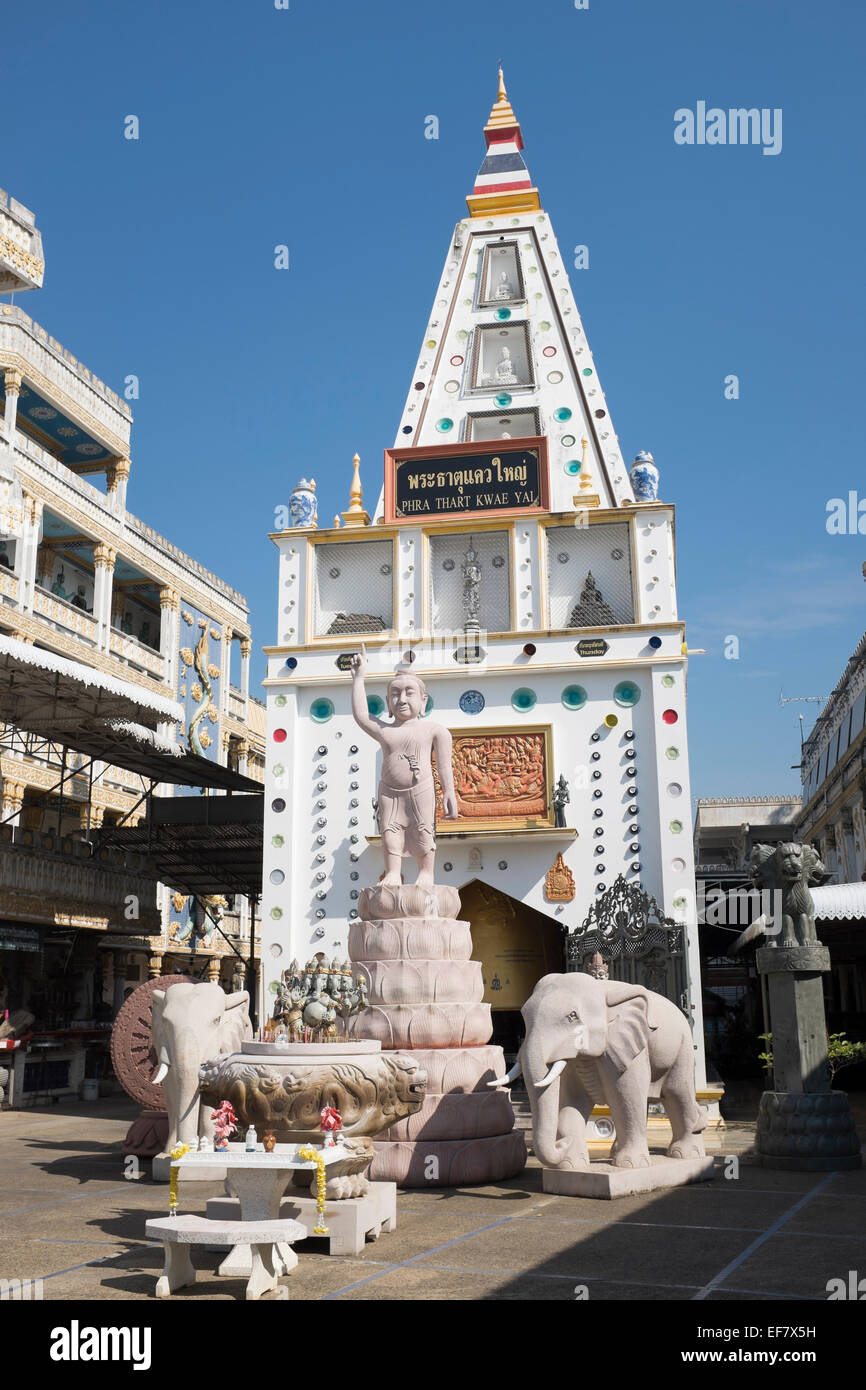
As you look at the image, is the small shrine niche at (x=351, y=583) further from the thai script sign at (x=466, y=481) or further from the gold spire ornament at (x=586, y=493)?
the gold spire ornament at (x=586, y=493)

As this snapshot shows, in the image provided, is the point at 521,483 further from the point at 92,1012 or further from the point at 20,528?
the point at 92,1012

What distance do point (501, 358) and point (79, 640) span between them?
1322 centimetres

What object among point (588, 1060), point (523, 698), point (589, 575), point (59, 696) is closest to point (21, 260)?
point (59, 696)

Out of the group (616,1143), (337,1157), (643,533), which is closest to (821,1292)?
(337,1157)

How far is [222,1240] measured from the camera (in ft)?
20.6

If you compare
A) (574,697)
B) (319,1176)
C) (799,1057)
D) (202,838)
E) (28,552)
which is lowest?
(319,1176)

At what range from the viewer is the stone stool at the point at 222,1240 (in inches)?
248

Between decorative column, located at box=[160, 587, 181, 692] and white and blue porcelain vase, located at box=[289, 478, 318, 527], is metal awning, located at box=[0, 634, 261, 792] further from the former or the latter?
decorative column, located at box=[160, 587, 181, 692]

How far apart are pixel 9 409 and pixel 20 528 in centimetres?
277

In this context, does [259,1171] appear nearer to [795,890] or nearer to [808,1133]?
[808,1133]

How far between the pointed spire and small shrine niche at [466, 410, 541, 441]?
5.34 m

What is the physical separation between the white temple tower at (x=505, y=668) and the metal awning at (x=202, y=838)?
3.83 meters

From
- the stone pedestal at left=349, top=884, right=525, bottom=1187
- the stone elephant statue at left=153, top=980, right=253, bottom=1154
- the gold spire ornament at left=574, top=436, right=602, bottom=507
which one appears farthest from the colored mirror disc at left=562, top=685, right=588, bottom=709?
the stone elephant statue at left=153, top=980, right=253, bottom=1154

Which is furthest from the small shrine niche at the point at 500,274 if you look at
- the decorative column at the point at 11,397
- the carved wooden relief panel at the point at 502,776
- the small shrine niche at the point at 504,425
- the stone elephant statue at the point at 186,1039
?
the stone elephant statue at the point at 186,1039
